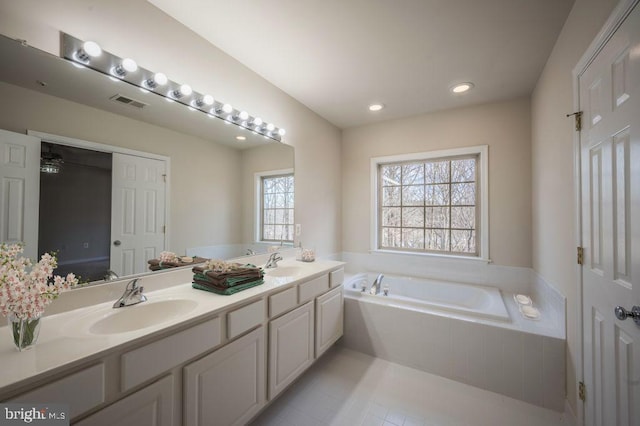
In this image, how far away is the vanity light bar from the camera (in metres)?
1.23

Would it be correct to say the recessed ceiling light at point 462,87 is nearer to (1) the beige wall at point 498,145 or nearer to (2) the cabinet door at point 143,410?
(1) the beige wall at point 498,145

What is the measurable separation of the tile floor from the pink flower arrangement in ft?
4.53

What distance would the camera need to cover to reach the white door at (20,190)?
1.04 metres

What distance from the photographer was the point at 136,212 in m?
1.45

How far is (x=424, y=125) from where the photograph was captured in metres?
2.98

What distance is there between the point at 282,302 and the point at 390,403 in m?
1.06

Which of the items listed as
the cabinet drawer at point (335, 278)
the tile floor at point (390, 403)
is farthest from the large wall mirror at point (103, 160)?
the tile floor at point (390, 403)

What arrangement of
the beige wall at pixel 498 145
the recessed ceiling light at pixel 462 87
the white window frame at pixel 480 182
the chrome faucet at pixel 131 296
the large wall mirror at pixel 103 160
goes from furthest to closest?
1. the white window frame at pixel 480 182
2. the beige wall at pixel 498 145
3. the recessed ceiling light at pixel 462 87
4. the chrome faucet at pixel 131 296
5. the large wall mirror at pixel 103 160

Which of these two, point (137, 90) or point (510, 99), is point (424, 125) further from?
point (137, 90)

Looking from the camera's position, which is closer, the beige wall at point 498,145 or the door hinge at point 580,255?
the door hinge at point 580,255

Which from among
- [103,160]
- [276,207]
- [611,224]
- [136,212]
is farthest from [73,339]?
[611,224]

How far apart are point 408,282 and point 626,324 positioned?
2.00 meters

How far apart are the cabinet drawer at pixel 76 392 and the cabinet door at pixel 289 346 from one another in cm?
84

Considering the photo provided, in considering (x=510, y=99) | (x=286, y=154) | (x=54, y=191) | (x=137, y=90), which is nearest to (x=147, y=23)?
(x=137, y=90)
